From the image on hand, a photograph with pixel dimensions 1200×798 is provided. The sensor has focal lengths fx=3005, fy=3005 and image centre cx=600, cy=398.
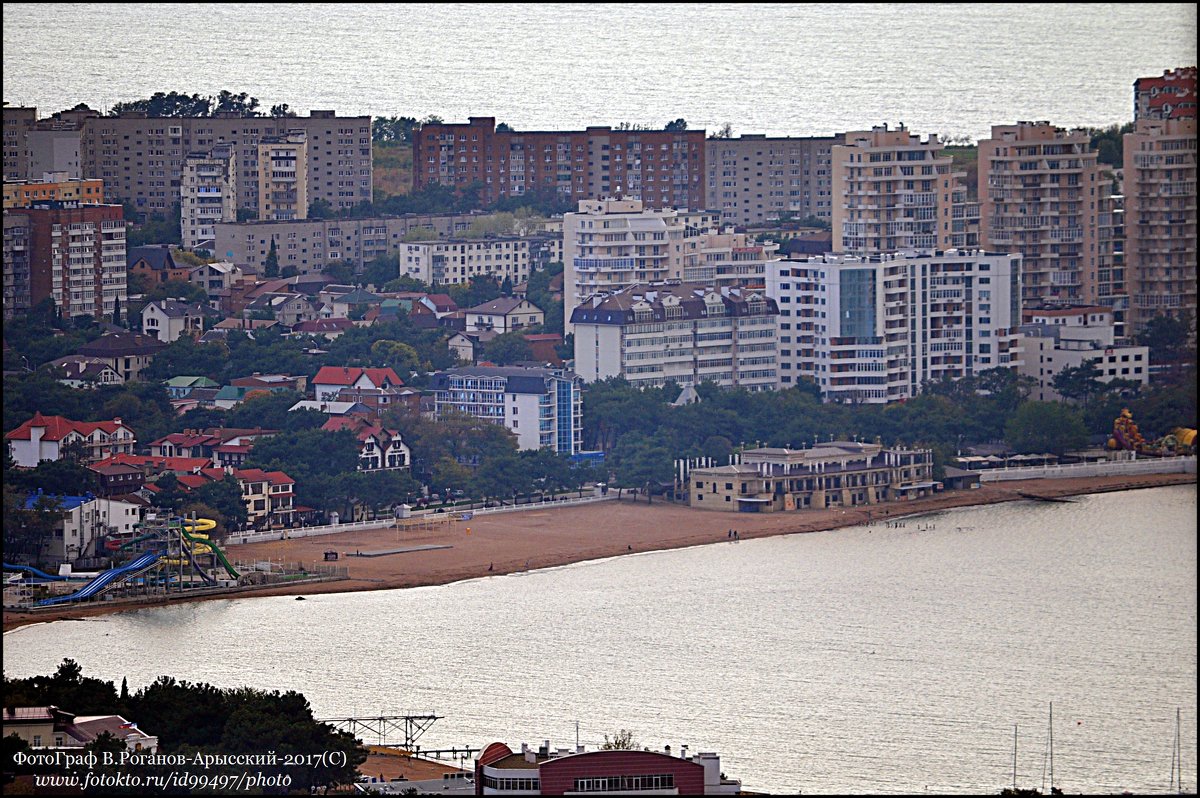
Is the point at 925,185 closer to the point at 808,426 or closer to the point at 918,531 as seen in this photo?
the point at 808,426

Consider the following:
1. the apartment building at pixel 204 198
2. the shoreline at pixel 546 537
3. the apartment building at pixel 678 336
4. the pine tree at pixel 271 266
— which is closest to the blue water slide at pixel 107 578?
the shoreline at pixel 546 537

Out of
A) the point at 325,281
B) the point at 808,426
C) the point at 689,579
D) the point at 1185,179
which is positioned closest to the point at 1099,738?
the point at 689,579

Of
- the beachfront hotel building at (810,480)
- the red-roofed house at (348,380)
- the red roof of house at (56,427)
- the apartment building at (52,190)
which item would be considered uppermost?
the apartment building at (52,190)

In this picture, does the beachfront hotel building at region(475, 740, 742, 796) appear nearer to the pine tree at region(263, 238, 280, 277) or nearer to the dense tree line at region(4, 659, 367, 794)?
the dense tree line at region(4, 659, 367, 794)

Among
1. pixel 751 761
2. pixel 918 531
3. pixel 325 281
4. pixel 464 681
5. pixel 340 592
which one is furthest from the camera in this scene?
pixel 325 281

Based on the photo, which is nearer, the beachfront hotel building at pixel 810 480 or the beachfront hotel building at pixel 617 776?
the beachfront hotel building at pixel 617 776

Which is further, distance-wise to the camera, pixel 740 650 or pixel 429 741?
pixel 740 650

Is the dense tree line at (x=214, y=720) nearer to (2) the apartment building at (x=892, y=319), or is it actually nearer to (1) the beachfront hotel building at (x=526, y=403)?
(1) the beachfront hotel building at (x=526, y=403)
